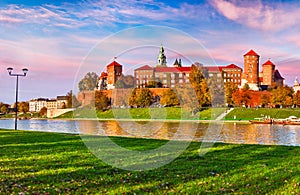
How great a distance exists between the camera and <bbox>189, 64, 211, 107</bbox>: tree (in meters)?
60.5

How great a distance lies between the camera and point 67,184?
7.25 m

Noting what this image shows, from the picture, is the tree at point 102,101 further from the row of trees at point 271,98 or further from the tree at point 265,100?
the tree at point 265,100

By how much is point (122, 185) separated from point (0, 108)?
524 ft

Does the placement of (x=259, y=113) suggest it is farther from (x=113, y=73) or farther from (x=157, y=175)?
(x=157, y=175)

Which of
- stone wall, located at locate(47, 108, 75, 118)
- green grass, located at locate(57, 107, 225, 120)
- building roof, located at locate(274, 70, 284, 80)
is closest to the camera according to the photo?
green grass, located at locate(57, 107, 225, 120)

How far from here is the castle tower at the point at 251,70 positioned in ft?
379

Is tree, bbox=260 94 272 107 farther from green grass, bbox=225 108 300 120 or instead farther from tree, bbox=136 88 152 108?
tree, bbox=136 88 152 108

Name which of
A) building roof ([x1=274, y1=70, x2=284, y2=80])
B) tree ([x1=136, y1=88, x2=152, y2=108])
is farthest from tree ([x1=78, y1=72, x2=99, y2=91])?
building roof ([x1=274, y1=70, x2=284, y2=80])

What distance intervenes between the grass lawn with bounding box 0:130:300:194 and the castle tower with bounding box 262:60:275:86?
122270 millimetres

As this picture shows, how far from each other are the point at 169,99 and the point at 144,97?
284 inches

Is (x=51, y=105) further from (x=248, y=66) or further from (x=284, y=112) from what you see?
(x=284, y=112)

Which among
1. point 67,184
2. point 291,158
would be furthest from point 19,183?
point 291,158

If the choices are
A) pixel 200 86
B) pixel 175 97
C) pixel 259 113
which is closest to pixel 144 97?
pixel 175 97

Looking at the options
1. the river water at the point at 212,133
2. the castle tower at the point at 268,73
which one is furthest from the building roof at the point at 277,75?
the river water at the point at 212,133
